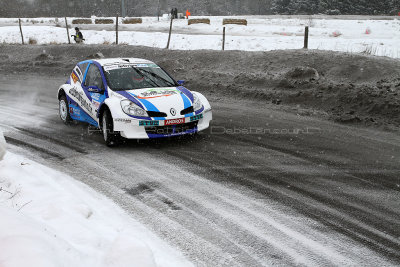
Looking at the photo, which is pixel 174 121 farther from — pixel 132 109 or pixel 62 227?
pixel 62 227

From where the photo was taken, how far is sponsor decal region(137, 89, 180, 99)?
25.3ft

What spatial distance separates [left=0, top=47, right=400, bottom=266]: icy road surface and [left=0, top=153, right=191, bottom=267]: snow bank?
0.24 m

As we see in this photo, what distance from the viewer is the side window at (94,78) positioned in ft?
27.5

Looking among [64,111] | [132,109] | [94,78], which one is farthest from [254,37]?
[132,109]

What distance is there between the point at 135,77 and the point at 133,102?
105 cm

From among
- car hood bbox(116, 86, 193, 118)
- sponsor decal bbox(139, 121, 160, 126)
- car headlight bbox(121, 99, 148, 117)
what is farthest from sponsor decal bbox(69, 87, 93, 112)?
sponsor decal bbox(139, 121, 160, 126)

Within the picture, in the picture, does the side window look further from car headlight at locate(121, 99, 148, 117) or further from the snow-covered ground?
the snow-covered ground

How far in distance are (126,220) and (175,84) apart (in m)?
4.45

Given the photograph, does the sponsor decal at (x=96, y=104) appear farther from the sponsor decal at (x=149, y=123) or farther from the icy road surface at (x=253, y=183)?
the sponsor decal at (x=149, y=123)

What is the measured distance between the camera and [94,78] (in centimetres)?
861

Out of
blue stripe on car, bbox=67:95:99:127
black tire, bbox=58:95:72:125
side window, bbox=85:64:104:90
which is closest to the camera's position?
side window, bbox=85:64:104:90

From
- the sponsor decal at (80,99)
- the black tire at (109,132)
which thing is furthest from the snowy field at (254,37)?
the black tire at (109,132)

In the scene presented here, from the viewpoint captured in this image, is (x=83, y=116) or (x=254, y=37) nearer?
(x=83, y=116)

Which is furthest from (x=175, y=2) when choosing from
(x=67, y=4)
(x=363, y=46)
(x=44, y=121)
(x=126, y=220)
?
(x=126, y=220)
